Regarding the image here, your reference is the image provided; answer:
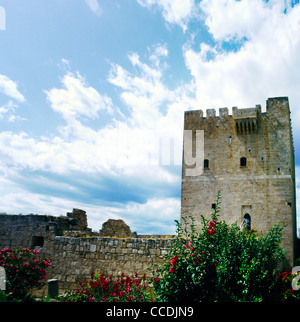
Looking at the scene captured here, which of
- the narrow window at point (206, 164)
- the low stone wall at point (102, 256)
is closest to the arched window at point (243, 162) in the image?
the narrow window at point (206, 164)

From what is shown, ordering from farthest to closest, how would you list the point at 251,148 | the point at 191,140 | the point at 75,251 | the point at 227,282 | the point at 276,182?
the point at 191,140
the point at 251,148
the point at 276,182
the point at 75,251
the point at 227,282

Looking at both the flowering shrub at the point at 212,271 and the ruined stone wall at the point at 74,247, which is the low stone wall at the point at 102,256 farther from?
the flowering shrub at the point at 212,271

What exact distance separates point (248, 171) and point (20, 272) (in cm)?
1708

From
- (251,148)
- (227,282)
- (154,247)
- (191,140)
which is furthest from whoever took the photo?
(191,140)

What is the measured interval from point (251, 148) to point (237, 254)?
1639cm

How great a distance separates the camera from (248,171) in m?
21.8

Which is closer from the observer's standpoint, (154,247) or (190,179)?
(154,247)

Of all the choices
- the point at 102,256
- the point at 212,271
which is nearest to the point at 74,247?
the point at 102,256

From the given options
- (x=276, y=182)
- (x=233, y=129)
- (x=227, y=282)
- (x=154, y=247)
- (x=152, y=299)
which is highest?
(x=233, y=129)

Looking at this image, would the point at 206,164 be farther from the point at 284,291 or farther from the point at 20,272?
the point at 20,272

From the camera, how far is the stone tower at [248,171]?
2056cm
